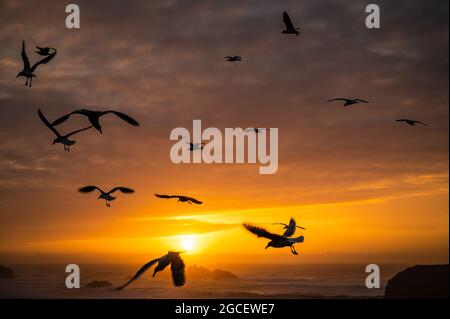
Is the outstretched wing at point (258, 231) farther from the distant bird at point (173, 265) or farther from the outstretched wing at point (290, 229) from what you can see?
the outstretched wing at point (290, 229)

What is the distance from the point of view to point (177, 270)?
59.9 feet

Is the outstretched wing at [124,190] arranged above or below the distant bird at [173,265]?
above

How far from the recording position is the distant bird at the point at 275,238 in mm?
21070

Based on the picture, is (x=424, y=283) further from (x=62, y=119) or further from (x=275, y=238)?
(x=62, y=119)

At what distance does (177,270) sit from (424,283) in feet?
182

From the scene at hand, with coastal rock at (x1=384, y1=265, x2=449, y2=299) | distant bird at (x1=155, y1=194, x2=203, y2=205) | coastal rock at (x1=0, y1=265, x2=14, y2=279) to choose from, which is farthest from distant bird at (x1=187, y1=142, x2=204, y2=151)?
coastal rock at (x1=0, y1=265, x2=14, y2=279)

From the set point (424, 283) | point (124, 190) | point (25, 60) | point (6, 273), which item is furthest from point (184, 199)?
point (6, 273)

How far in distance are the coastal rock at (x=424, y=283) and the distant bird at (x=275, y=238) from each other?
159ft

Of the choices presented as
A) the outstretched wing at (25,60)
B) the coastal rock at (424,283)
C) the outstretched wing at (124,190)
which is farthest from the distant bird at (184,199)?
the coastal rock at (424,283)

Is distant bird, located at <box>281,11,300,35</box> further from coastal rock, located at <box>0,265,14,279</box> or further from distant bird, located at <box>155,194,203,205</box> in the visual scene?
coastal rock, located at <box>0,265,14,279</box>
